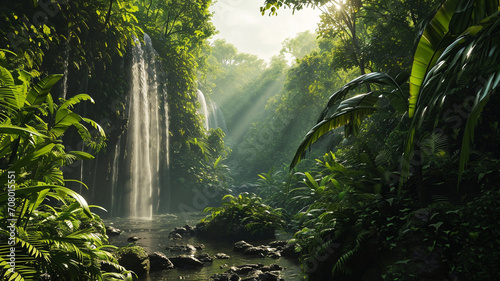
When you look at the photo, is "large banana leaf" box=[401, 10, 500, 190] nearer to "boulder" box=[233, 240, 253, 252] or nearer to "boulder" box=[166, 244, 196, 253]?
"boulder" box=[233, 240, 253, 252]

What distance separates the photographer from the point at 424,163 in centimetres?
548

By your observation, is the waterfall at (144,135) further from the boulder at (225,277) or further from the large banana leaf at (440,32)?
the large banana leaf at (440,32)

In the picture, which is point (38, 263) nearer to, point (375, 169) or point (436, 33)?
point (436, 33)

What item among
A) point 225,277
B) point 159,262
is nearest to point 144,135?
point 159,262

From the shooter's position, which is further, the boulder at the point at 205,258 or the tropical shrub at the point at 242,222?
the tropical shrub at the point at 242,222

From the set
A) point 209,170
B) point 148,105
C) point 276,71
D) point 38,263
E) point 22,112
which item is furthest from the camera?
point 276,71

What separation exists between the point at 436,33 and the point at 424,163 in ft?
10.1

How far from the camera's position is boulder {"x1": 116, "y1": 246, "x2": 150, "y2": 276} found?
514 cm

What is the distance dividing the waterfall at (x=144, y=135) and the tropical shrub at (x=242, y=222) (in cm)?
551

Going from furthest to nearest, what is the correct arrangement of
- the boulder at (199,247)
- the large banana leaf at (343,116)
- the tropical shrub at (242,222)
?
the tropical shrub at (242,222) < the boulder at (199,247) < the large banana leaf at (343,116)

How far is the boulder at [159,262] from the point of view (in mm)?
5785

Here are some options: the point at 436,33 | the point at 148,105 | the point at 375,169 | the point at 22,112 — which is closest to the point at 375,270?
the point at 375,169

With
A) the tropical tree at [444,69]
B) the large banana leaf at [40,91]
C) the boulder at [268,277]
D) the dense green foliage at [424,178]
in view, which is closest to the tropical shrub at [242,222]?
the dense green foliage at [424,178]

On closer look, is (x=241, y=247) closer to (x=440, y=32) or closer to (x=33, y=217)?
(x=33, y=217)
